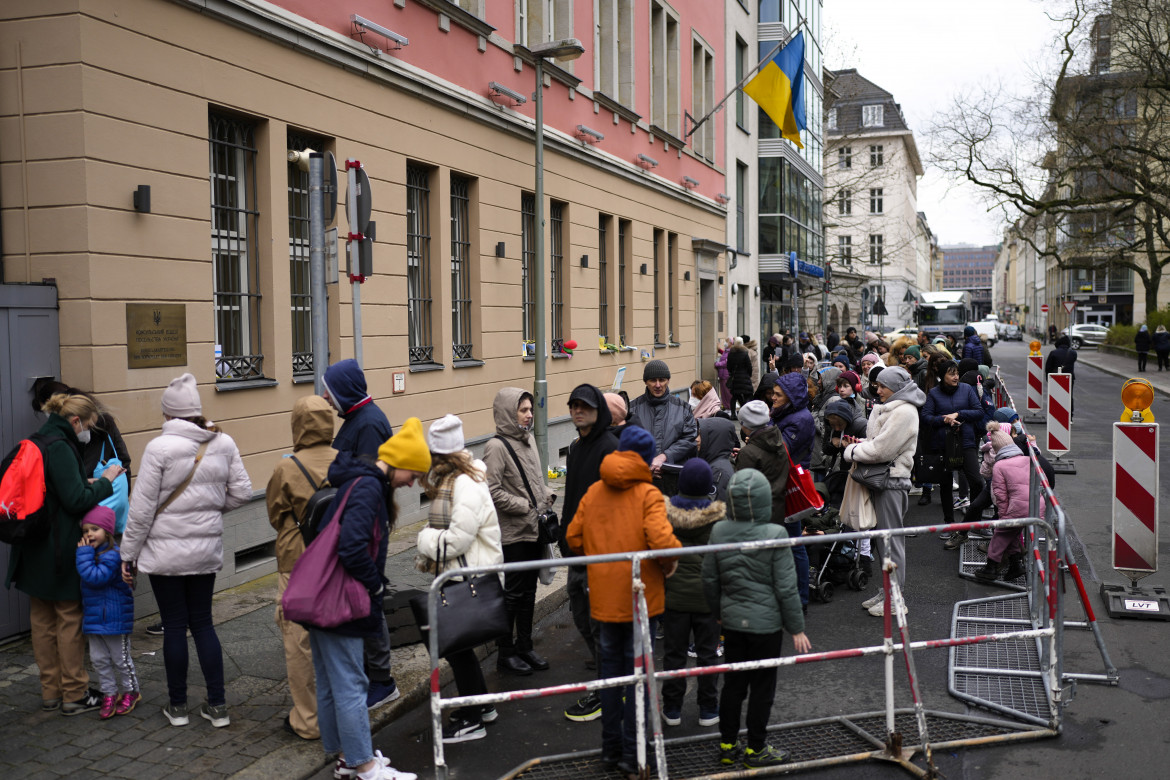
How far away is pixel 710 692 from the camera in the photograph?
557cm

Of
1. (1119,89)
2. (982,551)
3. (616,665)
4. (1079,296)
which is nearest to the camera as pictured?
(616,665)

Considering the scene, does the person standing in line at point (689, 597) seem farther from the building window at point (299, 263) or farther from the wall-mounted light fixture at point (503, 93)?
the wall-mounted light fixture at point (503, 93)

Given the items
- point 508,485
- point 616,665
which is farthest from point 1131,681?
point 508,485

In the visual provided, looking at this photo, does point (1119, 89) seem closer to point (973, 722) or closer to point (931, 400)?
point (931, 400)

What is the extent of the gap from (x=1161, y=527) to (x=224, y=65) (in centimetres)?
1018

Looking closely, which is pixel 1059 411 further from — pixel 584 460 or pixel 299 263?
pixel 299 263

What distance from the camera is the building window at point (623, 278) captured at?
62.2 feet

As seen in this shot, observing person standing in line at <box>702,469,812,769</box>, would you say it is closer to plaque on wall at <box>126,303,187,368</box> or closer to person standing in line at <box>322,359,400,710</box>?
person standing in line at <box>322,359,400,710</box>

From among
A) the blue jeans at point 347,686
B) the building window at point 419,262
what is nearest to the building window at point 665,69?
the building window at point 419,262

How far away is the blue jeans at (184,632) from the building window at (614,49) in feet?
43.7

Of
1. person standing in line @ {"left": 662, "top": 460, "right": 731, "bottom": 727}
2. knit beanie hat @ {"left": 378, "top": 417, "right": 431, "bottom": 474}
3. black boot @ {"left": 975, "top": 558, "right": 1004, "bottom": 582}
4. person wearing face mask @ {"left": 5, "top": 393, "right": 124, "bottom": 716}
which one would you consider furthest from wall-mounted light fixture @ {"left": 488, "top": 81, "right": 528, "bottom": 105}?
knit beanie hat @ {"left": 378, "top": 417, "right": 431, "bottom": 474}

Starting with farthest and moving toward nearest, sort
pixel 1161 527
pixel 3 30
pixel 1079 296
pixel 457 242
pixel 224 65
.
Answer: pixel 1079 296, pixel 457 242, pixel 1161 527, pixel 224 65, pixel 3 30

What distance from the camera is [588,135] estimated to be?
1619cm

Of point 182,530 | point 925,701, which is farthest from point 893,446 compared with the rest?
point 182,530
